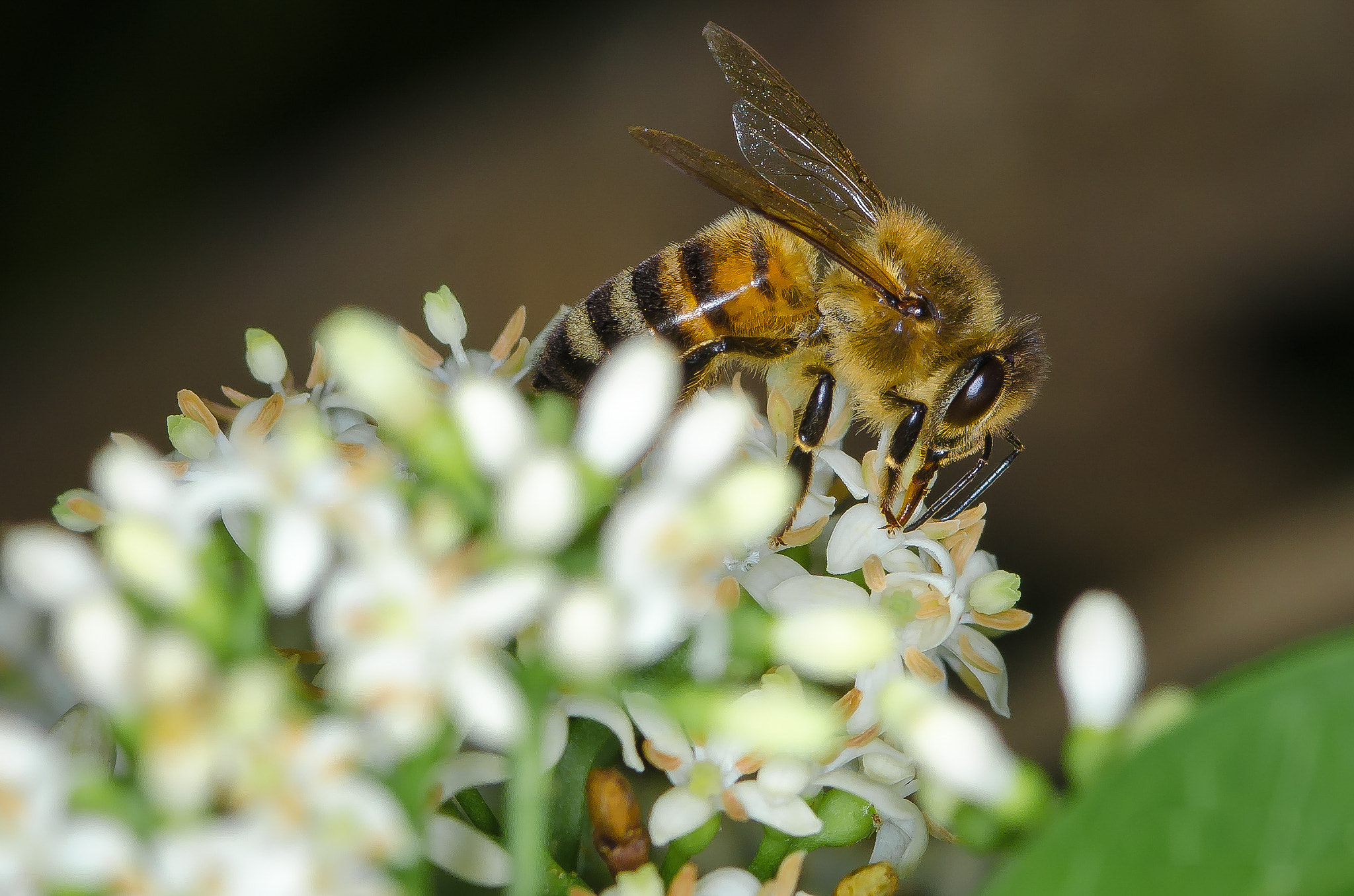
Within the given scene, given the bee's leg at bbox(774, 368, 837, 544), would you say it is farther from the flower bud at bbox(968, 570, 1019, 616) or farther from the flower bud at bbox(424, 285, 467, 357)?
the flower bud at bbox(424, 285, 467, 357)

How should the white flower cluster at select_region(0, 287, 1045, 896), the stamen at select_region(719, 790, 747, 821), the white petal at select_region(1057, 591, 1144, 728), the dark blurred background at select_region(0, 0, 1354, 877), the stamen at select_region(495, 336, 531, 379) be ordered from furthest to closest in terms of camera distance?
the dark blurred background at select_region(0, 0, 1354, 877), the stamen at select_region(495, 336, 531, 379), the stamen at select_region(719, 790, 747, 821), the white petal at select_region(1057, 591, 1144, 728), the white flower cluster at select_region(0, 287, 1045, 896)

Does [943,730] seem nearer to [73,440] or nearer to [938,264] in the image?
[938,264]

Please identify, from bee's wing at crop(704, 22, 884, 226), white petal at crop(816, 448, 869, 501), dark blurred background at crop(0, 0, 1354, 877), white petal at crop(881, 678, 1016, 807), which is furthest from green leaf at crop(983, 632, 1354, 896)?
dark blurred background at crop(0, 0, 1354, 877)

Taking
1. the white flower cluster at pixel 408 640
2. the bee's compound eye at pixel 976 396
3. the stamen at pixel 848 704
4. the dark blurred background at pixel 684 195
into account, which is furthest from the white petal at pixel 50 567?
the dark blurred background at pixel 684 195

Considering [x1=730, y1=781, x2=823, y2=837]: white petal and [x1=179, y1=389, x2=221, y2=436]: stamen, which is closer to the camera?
[x1=730, y1=781, x2=823, y2=837]: white petal

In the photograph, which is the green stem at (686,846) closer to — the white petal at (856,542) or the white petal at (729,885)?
the white petal at (729,885)

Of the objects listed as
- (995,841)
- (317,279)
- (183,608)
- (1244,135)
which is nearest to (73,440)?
(317,279)
